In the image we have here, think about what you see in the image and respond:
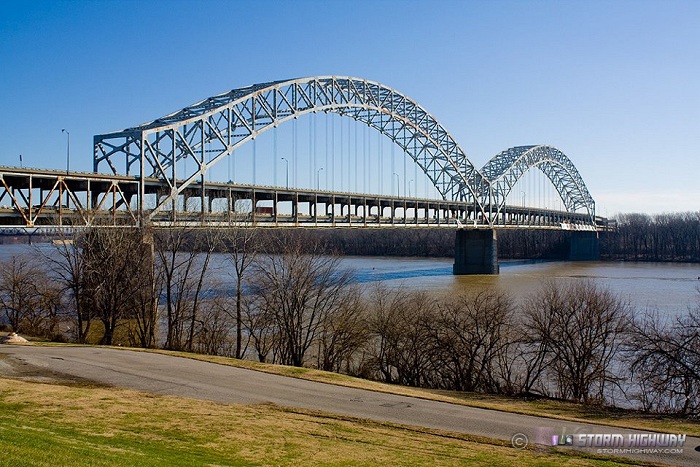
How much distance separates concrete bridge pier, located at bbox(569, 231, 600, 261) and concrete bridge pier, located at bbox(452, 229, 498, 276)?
47.4 m

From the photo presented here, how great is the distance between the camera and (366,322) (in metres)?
27.8

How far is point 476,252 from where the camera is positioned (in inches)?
3398

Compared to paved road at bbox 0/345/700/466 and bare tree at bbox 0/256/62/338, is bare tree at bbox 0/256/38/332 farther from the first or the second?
paved road at bbox 0/345/700/466

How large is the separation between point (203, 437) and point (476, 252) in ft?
252

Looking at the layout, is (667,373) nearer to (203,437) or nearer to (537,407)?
(537,407)

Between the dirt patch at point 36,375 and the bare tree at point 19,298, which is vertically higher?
the bare tree at point 19,298

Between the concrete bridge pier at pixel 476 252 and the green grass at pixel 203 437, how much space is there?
70255 millimetres

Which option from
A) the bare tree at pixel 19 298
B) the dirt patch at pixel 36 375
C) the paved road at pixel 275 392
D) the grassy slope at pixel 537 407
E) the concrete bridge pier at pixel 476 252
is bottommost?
the grassy slope at pixel 537 407

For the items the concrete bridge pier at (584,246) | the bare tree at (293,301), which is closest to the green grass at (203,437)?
the bare tree at (293,301)

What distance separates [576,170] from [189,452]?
145 meters

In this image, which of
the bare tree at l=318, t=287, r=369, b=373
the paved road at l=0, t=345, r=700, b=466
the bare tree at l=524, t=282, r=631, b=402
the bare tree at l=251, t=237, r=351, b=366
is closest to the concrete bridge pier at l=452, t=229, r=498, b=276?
the bare tree at l=251, t=237, r=351, b=366

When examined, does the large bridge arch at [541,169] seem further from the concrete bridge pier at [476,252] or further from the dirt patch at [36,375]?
the dirt patch at [36,375]

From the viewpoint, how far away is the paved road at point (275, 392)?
14219 mm

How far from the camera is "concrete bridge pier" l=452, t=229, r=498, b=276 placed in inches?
3317
